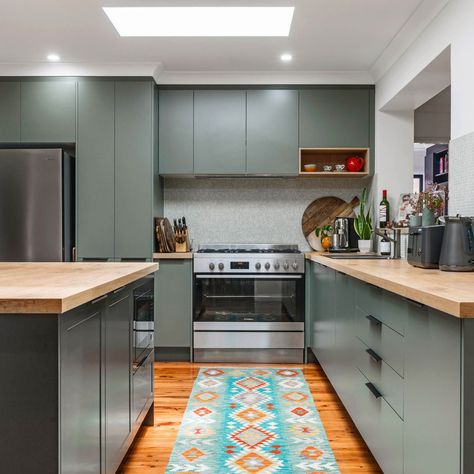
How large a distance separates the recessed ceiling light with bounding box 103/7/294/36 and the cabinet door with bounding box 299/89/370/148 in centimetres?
93

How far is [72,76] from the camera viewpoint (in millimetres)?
3854

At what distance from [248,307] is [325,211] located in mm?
1223

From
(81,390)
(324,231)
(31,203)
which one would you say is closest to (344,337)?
(81,390)

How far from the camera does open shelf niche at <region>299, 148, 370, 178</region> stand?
4070 mm

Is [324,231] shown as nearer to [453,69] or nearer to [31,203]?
[453,69]

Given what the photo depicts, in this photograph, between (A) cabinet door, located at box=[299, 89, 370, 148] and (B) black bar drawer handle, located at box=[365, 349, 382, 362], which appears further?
(A) cabinet door, located at box=[299, 89, 370, 148]

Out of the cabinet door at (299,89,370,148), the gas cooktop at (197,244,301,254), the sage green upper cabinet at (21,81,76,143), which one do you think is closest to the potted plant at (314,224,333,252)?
the gas cooktop at (197,244,301,254)

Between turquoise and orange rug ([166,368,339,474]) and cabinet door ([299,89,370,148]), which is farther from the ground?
cabinet door ([299,89,370,148])

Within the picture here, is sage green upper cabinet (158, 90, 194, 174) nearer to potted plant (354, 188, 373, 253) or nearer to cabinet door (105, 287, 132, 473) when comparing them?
potted plant (354, 188, 373, 253)

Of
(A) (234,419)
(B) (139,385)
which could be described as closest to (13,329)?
(B) (139,385)

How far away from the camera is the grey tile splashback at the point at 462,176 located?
7.59 feet

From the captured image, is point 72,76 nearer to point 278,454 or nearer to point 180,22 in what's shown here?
point 180,22

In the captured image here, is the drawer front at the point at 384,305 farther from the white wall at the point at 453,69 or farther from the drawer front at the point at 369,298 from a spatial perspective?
the white wall at the point at 453,69

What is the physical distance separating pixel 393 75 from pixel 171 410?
2.82 m
